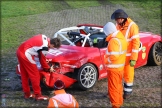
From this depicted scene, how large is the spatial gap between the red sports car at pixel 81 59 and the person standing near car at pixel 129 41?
1.02 metres

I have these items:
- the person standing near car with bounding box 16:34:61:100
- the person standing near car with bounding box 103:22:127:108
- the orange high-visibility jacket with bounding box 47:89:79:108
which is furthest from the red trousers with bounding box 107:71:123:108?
the orange high-visibility jacket with bounding box 47:89:79:108

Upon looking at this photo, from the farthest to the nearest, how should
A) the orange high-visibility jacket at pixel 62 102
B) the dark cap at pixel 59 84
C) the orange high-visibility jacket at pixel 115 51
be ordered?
the dark cap at pixel 59 84
the orange high-visibility jacket at pixel 115 51
the orange high-visibility jacket at pixel 62 102

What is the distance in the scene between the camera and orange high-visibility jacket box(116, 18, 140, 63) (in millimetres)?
7488

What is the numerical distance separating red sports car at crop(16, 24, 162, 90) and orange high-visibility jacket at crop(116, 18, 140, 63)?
1.11 m

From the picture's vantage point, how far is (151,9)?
805 inches

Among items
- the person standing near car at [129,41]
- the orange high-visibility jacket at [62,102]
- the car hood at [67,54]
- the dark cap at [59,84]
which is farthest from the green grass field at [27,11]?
the orange high-visibility jacket at [62,102]

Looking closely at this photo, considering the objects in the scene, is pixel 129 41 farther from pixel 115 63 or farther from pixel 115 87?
pixel 115 87

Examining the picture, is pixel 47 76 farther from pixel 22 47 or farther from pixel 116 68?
pixel 116 68

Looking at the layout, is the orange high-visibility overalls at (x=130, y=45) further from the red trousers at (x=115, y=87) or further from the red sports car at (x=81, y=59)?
the red sports car at (x=81, y=59)

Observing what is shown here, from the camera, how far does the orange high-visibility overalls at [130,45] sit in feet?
24.6

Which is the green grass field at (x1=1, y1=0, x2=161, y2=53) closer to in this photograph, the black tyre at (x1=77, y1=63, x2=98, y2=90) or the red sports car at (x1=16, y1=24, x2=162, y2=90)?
the red sports car at (x1=16, y1=24, x2=162, y2=90)

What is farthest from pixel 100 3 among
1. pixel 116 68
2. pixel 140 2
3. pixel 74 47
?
pixel 116 68

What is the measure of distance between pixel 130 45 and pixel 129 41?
3.5 inches

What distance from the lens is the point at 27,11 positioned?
20734mm
